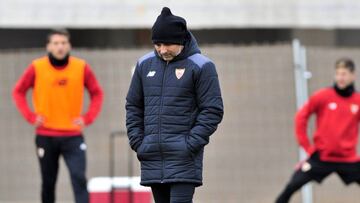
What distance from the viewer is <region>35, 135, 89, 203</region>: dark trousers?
33.1ft

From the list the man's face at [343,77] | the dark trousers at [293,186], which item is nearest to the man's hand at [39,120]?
the dark trousers at [293,186]

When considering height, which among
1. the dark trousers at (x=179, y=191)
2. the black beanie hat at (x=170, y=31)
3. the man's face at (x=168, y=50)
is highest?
the black beanie hat at (x=170, y=31)

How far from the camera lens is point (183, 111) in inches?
279

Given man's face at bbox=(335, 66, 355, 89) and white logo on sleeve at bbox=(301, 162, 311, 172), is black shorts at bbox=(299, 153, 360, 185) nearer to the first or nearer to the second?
white logo on sleeve at bbox=(301, 162, 311, 172)

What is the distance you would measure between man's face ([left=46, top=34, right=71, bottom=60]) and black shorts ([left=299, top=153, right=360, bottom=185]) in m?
2.73

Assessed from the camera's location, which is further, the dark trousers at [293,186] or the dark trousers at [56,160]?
the dark trousers at [293,186]

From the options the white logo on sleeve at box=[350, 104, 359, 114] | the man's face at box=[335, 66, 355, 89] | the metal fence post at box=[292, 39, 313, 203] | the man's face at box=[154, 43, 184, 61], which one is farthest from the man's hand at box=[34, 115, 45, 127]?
the metal fence post at box=[292, 39, 313, 203]

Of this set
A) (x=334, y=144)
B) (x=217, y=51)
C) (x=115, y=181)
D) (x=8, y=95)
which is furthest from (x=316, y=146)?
(x=8, y=95)

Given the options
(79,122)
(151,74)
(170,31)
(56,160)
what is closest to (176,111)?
(151,74)

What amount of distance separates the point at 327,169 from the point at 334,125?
0.47m

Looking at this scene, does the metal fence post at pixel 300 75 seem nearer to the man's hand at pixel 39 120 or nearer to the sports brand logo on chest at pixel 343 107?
the sports brand logo on chest at pixel 343 107

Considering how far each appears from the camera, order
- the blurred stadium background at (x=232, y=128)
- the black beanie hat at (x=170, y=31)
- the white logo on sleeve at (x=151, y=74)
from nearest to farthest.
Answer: the black beanie hat at (x=170, y=31)
the white logo on sleeve at (x=151, y=74)
the blurred stadium background at (x=232, y=128)

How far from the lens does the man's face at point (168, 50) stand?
7.04 m

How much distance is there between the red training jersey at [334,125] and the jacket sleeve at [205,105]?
11.8 ft
